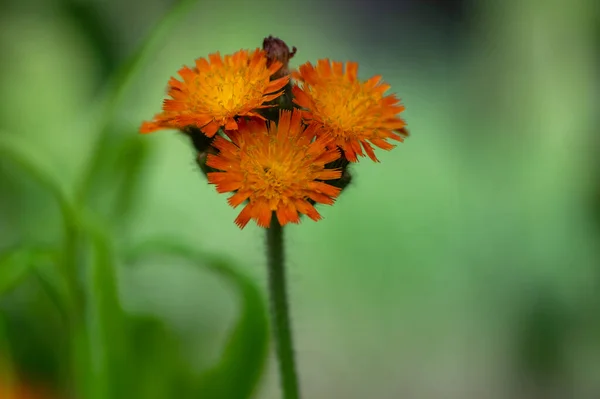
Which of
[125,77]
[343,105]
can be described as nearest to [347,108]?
[343,105]

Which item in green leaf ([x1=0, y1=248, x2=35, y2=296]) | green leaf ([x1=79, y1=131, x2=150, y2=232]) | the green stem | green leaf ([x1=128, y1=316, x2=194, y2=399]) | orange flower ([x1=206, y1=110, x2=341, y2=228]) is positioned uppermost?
green leaf ([x1=79, y1=131, x2=150, y2=232])

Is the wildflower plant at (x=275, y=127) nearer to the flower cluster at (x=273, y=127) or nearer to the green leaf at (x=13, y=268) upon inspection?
the flower cluster at (x=273, y=127)

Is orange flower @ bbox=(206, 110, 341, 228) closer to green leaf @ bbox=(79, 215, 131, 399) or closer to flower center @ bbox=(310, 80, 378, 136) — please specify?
flower center @ bbox=(310, 80, 378, 136)

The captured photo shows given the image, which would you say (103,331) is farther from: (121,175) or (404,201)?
(404,201)

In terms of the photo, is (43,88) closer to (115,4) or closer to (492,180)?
(115,4)

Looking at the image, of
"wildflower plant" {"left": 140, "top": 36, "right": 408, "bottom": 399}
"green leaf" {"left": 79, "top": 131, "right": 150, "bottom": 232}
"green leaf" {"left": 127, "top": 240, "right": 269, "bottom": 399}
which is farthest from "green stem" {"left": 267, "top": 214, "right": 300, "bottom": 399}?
"green leaf" {"left": 79, "top": 131, "right": 150, "bottom": 232}

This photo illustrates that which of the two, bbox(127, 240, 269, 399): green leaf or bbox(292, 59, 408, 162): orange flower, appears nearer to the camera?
bbox(292, 59, 408, 162): orange flower

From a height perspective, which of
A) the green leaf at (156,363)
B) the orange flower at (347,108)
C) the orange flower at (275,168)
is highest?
the orange flower at (347,108)

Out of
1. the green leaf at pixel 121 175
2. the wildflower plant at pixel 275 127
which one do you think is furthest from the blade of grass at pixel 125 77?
the wildflower plant at pixel 275 127
